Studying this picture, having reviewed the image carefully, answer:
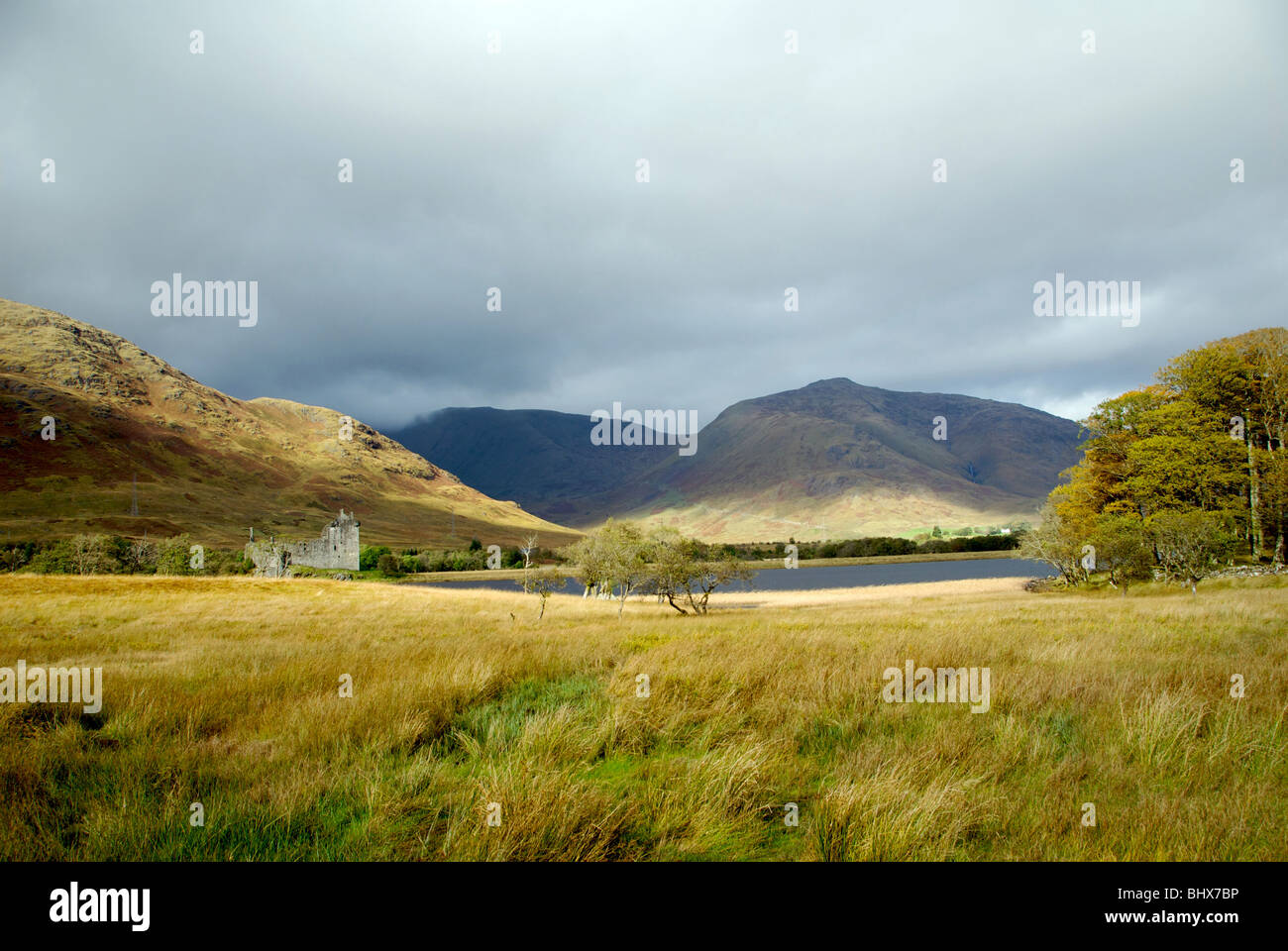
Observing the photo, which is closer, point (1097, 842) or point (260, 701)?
point (1097, 842)

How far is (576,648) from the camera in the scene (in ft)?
37.6

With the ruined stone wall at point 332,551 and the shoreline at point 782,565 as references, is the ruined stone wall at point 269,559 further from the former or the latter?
the shoreline at point 782,565

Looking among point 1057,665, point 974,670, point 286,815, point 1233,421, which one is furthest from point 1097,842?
point 1233,421

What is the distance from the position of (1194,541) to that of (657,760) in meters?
44.7

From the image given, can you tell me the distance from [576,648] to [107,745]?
23.0 feet

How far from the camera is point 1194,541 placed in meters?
35.2

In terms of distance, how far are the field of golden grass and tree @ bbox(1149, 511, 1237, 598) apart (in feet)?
110

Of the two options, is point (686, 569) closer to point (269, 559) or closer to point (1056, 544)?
point (1056, 544)

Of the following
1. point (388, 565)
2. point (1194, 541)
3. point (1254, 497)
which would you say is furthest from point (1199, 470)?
point (388, 565)

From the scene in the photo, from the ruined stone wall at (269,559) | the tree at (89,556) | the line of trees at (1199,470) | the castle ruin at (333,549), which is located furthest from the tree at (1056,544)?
the castle ruin at (333,549)

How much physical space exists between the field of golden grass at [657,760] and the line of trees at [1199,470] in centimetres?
3607

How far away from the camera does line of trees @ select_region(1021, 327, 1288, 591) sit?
3722cm

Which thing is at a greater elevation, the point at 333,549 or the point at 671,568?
the point at 671,568

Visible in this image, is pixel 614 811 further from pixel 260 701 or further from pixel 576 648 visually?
pixel 576 648
